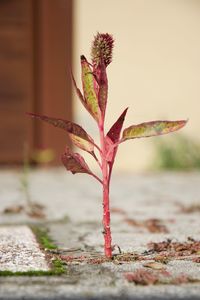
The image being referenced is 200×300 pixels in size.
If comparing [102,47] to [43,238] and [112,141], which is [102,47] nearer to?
[112,141]

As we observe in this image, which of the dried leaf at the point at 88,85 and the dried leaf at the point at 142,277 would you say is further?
the dried leaf at the point at 88,85

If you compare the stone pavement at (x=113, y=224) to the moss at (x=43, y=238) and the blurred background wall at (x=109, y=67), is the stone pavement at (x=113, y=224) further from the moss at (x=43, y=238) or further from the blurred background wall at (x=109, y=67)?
the blurred background wall at (x=109, y=67)

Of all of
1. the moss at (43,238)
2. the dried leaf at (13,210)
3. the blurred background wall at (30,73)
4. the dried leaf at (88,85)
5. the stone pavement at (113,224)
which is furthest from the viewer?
the blurred background wall at (30,73)

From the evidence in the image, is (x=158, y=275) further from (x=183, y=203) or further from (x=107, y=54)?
(x=183, y=203)

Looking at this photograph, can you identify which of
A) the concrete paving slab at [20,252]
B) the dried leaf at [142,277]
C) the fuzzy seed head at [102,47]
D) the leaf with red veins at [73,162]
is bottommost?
the dried leaf at [142,277]

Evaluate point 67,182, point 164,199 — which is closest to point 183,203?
point 164,199

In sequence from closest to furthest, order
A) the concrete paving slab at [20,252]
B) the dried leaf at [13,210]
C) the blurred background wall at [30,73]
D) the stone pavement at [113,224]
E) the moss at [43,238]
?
the stone pavement at [113,224] < the concrete paving slab at [20,252] < the moss at [43,238] < the dried leaf at [13,210] < the blurred background wall at [30,73]

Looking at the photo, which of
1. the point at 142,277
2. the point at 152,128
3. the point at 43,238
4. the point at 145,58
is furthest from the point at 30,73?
the point at 142,277

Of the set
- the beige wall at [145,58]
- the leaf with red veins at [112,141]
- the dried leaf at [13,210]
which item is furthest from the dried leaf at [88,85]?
the beige wall at [145,58]
